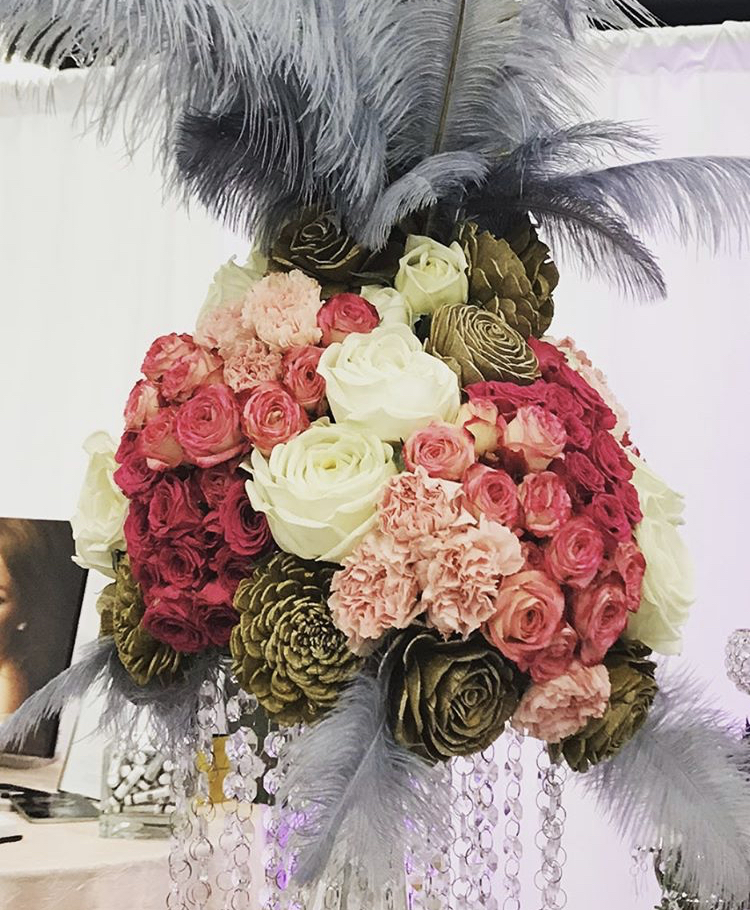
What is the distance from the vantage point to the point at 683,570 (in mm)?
622

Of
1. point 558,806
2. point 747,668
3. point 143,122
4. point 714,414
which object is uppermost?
point 714,414

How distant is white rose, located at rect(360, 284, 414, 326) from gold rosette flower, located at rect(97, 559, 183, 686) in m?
0.21


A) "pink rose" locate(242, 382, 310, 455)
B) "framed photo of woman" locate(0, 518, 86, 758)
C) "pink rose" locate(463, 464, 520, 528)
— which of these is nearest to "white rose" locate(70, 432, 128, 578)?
"pink rose" locate(242, 382, 310, 455)

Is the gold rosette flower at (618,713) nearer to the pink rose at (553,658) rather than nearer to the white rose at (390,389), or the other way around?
the pink rose at (553,658)

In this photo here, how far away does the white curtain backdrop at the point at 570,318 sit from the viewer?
1.86 m

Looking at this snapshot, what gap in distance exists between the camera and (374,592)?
1.78ft

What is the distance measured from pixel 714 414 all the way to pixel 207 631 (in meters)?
1.45

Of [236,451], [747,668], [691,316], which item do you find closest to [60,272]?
[691,316]

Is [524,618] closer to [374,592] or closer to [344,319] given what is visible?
[374,592]

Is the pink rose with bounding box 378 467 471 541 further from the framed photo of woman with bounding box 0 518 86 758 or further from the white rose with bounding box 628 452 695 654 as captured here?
the framed photo of woman with bounding box 0 518 86 758

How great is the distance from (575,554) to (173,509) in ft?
0.71

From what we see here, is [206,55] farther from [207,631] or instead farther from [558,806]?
[558,806]

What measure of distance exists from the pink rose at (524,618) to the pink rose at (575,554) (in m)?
0.01

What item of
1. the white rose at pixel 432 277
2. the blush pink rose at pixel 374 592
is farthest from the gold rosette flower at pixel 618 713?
the white rose at pixel 432 277
